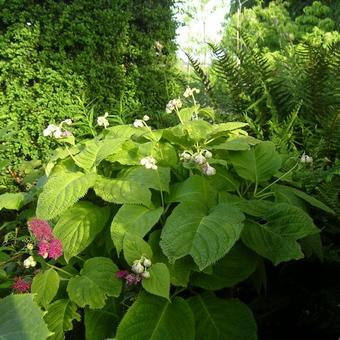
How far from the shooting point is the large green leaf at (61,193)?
69.6 inches

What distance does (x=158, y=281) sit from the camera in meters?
1.61

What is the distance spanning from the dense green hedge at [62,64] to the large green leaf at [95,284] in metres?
2.91

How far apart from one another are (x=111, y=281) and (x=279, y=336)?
92 centimetres

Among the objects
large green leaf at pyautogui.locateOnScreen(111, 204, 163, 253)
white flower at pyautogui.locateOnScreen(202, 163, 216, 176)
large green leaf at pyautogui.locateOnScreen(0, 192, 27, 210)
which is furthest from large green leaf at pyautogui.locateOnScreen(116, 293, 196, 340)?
large green leaf at pyautogui.locateOnScreen(0, 192, 27, 210)

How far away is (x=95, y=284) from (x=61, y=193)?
0.36 meters

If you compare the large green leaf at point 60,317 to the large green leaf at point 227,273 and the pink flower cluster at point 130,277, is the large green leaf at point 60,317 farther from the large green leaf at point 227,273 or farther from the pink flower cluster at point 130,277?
the large green leaf at point 227,273

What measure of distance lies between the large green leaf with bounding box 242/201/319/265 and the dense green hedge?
2.90 meters

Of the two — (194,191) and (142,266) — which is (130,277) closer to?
(142,266)

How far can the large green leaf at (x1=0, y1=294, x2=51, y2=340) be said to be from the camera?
1.24 m

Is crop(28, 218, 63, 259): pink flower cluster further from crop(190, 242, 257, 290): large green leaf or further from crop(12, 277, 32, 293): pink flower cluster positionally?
crop(190, 242, 257, 290): large green leaf

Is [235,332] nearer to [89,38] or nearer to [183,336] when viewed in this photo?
[183,336]

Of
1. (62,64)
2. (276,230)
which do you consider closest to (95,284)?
(276,230)

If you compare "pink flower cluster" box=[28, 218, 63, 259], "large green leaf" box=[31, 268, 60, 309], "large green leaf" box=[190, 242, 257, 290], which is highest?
"pink flower cluster" box=[28, 218, 63, 259]

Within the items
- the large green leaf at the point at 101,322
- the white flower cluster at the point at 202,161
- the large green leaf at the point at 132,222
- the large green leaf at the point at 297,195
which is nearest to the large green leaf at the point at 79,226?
the large green leaf at the point at 132,222
